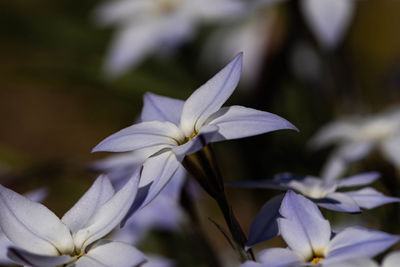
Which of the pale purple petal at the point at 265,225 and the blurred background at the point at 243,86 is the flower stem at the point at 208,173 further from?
the blurred background at the point at 243,86

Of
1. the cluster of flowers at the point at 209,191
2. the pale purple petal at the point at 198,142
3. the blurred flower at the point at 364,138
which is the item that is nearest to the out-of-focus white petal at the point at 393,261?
Result: the cluster of flowers at the point at 209,191

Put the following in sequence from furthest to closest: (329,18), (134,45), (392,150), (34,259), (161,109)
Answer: (134,45)
(329,18)
(392,150)
(161,109)
(34,259)

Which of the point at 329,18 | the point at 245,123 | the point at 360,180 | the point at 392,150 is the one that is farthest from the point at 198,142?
the point at 329,18

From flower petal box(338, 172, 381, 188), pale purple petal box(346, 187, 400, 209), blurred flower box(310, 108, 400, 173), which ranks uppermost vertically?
flower petal box(338, 172, 381, 188)

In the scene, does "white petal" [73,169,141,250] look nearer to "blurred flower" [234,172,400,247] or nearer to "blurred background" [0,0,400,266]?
"blurred flower" [234,172,400,247]

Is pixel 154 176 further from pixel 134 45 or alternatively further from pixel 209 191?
pixel 134 45

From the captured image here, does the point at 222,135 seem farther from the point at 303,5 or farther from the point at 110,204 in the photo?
the point at 303,5

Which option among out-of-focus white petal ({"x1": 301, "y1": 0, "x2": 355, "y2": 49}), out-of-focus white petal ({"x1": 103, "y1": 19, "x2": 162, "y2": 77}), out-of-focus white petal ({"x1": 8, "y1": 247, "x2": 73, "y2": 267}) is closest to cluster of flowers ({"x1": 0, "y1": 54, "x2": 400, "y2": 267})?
out-of-focus white petal ({"x1": 8, "y1": 247, "x2": 73, "y2": 267})
